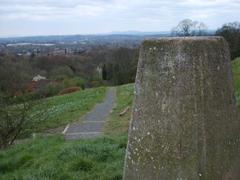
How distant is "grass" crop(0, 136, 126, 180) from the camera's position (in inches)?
262

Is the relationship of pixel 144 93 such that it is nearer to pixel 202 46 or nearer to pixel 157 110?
pixel 157 110

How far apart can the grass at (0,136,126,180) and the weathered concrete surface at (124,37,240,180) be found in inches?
120

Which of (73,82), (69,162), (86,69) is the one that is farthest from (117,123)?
(86,69)

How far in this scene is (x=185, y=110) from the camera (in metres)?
3.09

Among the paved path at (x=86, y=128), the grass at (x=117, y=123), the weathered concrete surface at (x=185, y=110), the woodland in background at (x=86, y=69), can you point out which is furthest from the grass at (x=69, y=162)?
the woodland in background at (x=86, y=69)

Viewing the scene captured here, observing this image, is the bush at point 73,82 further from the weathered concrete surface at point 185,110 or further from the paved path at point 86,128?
the weathered concrete surface at point 185,110

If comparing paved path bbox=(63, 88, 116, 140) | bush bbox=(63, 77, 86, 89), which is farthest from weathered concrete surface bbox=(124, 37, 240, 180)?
bush bbox=(63, 77, 86, 89)

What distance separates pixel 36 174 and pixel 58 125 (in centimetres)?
1324

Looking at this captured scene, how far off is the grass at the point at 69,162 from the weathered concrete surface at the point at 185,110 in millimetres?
3043

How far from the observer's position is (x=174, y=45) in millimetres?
3090

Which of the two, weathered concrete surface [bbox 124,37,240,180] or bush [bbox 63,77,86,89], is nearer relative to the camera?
weathered concrete surface [bbox 124,37,240,180]

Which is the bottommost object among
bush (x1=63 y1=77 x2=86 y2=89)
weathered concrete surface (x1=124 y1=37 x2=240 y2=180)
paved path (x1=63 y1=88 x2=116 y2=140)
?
bush (x1=63 y1=77 x2=86 y2=89)

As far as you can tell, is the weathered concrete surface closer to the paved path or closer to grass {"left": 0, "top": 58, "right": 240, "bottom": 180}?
grass {"left": 0, "top": 58, "right": 240, "bottom": 180}

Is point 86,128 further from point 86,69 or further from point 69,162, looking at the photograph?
point 86,69
